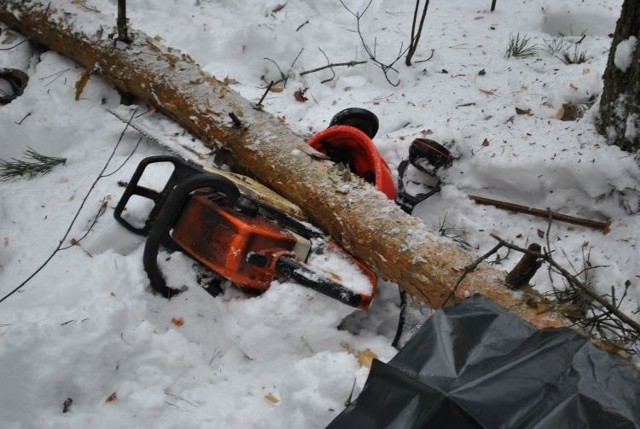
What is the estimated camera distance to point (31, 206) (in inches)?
103

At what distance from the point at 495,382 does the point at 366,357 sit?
2.74 feet

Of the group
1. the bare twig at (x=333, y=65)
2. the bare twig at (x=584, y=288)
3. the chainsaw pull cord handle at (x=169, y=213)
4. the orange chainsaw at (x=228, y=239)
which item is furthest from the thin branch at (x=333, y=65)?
the bare twig at (x=584, y=288)

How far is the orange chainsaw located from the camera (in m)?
2.02

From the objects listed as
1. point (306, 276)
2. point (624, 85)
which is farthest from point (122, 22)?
point (624, 85)

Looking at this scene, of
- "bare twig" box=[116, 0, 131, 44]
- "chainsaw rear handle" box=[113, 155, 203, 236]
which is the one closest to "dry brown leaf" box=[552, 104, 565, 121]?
"chainsaw rear handle" box=[113, 155, 203, 236]

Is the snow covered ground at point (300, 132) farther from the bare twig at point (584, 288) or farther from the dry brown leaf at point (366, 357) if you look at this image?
the bare twig at point (584, 288)

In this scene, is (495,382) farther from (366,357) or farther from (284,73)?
(284,73)

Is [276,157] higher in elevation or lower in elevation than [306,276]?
higher

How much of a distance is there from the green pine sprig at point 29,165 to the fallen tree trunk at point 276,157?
0.68 meters

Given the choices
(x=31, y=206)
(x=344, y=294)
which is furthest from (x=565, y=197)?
(x=31, y=206)

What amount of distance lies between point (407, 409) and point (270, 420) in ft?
2.64

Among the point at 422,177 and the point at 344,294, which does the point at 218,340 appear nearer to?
the point at 344,294

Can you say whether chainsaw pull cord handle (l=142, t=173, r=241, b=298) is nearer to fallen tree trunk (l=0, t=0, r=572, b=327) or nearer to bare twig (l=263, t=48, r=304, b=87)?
fallen tree trunk (l=0, t=0, r=572, b=327)

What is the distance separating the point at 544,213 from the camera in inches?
102
